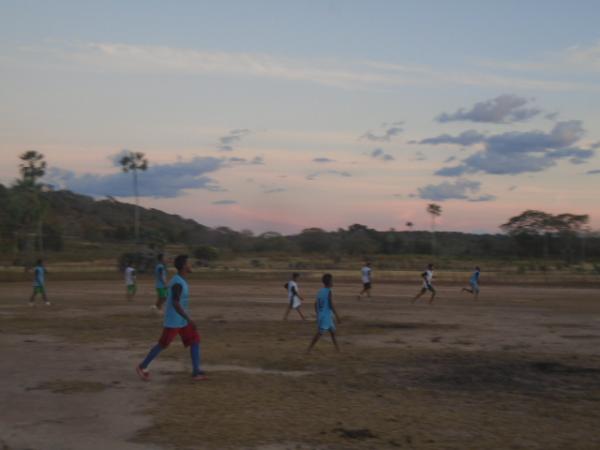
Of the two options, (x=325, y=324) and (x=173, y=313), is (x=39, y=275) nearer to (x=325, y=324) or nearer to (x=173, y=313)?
(x=325, y=324)

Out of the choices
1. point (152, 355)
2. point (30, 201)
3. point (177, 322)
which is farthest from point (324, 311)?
point (30, 201)

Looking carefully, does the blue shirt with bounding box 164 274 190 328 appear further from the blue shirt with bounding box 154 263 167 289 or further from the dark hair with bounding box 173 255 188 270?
the blue shirt with bounding box 154 263 167 289

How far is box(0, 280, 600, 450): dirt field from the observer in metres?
7.94

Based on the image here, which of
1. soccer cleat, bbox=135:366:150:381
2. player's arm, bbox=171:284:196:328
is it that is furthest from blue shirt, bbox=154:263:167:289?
player's arm, bbox=171:284:196:328

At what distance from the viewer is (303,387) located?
10656 millimetres

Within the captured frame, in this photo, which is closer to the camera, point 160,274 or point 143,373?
point 143,373

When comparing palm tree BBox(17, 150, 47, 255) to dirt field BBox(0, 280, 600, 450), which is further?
palm tree BBox(17, 150, 47, 255)

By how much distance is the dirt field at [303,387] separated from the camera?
7941mm

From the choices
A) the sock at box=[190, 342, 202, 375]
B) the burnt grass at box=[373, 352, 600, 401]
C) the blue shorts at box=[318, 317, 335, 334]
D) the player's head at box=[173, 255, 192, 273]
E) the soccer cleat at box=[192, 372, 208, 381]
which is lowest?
the burnt grass at box=[373, 352, 600, 401]

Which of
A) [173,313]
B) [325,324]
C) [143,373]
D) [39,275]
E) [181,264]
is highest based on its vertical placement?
[181,264]

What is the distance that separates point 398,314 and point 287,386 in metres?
13.4

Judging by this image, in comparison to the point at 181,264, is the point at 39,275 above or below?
below

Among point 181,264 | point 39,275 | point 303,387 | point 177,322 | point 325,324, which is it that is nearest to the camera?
point 303,387

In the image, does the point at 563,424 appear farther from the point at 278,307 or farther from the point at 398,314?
the point at 278,307
